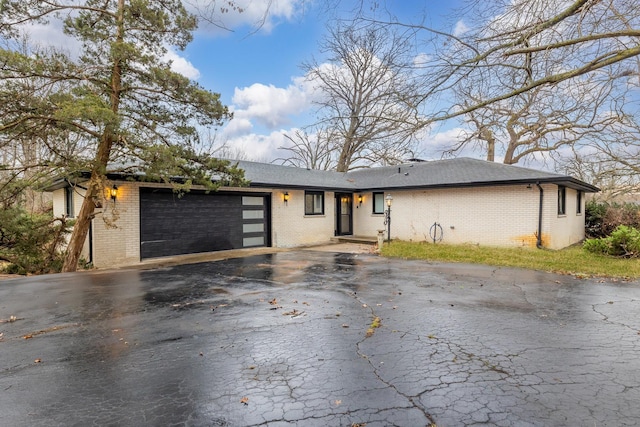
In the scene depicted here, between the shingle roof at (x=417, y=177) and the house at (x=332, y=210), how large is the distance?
56 mm

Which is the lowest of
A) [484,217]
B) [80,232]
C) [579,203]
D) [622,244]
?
[622,244]

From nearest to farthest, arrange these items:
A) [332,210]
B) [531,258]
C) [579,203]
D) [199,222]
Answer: [531,258]
[199,222]
[579,203]
[332,210]

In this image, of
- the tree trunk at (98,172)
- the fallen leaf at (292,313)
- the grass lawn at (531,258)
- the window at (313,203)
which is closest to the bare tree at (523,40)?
the fallen leaf at (292,313)

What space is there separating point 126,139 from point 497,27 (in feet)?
27.7

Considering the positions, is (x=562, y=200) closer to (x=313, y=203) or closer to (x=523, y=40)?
(x=313, y=203)

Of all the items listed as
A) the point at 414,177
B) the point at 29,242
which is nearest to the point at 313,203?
the point at 414,177

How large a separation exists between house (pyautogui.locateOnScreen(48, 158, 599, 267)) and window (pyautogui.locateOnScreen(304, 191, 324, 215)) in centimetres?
6

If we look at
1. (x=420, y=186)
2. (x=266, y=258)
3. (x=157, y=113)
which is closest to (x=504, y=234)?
(x=420, y=186)

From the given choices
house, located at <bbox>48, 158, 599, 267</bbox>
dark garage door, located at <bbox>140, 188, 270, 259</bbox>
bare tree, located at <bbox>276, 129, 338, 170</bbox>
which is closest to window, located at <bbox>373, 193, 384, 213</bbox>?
house, located at <bbox>48, 158, 599, 267</bbox>

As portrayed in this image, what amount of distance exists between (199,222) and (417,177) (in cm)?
990

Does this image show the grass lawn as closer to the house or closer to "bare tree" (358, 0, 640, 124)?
the house

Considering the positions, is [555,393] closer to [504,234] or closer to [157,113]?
[157,113]

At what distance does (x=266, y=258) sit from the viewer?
11.5m

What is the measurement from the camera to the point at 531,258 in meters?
10.5
